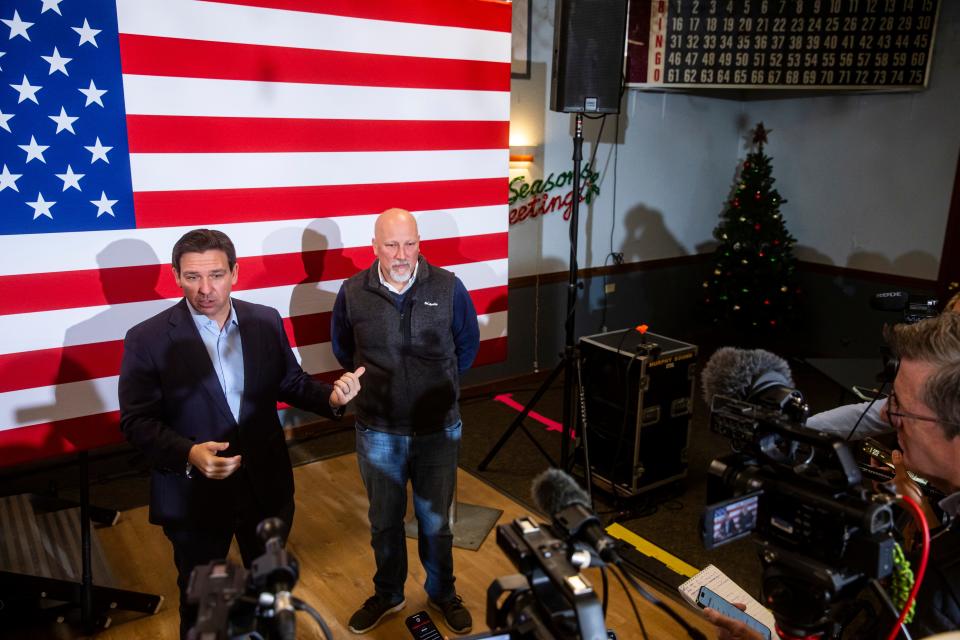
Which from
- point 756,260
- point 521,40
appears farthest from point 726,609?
point 756,260

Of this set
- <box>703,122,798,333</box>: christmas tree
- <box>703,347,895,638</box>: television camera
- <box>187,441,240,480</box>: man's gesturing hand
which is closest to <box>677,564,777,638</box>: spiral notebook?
<box>703,347,895,638</box>: television camera

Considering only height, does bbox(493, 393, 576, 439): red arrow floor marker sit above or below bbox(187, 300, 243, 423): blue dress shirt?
below

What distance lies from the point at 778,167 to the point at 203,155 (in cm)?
515

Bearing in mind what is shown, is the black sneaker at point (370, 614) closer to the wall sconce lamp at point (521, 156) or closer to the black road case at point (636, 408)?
the black road case at point (636, 408)

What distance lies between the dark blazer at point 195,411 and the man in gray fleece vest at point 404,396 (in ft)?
0.87

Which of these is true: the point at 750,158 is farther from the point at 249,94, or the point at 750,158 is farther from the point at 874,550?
the point at 874,550

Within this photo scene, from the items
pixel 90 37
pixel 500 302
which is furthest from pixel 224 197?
pixel 500 302

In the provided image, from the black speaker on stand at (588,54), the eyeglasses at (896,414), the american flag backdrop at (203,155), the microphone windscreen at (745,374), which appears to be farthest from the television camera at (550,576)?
the black speaker on stand at (588,54)

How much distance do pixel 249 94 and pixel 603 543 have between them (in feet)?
7.36

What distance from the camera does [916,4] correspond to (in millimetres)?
4480

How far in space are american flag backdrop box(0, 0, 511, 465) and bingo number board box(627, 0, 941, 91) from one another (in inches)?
83.0

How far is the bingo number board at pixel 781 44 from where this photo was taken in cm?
457

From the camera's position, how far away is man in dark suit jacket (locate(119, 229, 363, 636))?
1.81 metres

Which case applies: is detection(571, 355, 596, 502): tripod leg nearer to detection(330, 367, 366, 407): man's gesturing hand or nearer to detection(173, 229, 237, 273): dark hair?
detection(330, 367, 366, 407): man's gesturing hand
